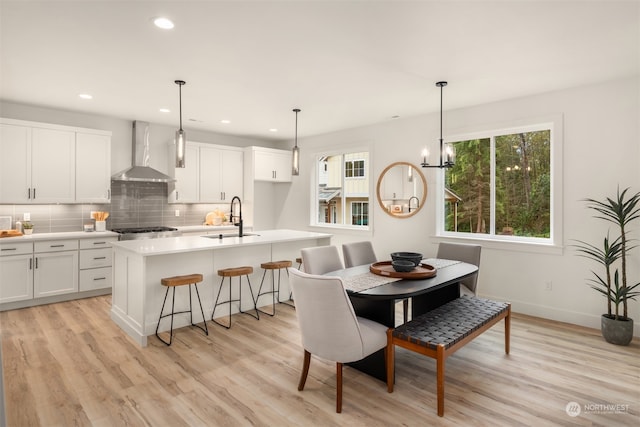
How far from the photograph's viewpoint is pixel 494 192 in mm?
4727

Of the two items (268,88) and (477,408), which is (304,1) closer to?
(268,88)

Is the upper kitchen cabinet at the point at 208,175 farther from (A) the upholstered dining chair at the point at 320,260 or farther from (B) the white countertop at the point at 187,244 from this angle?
(A) the upholstered dining chair at the point at 320,260

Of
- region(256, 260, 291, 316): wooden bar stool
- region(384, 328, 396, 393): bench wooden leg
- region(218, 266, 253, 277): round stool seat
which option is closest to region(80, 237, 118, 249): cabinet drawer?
region(218, 266, 253, 277): round stool seat

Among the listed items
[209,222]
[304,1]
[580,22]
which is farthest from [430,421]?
[209,222]

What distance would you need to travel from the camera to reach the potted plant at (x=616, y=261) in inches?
134

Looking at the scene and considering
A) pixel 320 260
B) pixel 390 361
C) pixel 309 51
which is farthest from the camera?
pixel 320 260

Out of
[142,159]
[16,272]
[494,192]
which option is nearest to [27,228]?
[16,272]

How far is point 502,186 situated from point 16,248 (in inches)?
240

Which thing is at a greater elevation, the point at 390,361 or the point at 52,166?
the point at 52,166

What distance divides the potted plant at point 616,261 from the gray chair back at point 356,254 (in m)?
2.22

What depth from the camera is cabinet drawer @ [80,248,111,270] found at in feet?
15.9

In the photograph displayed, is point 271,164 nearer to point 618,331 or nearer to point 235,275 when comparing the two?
point 235,275

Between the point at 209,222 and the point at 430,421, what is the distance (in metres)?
5.13

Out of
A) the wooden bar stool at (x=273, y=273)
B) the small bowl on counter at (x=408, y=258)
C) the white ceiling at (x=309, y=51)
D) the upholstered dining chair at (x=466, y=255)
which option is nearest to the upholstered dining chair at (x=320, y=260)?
the small bowl on counter at (x=408, y=258)
